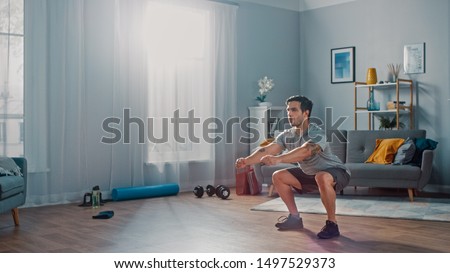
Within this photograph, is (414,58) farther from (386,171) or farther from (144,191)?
(144,191)

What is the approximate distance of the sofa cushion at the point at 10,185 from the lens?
4.32 metres

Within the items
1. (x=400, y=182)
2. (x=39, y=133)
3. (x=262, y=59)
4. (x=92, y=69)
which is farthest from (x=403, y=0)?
(x=39, y=133)

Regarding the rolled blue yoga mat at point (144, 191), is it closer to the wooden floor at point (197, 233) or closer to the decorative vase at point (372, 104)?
the wooden floor at point (197, 233)

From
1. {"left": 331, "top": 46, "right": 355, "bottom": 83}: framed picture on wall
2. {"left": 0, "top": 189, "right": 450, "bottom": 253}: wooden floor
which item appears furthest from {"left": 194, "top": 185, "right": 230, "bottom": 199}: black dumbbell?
{"left": 331, "top": 46, "right": 355, "bottom": 83}: framed picture on wall

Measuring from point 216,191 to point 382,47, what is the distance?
9.83 feet

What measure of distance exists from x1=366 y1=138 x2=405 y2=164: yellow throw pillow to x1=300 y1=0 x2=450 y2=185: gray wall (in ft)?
2.75

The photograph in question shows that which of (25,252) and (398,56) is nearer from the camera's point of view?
(25,252)

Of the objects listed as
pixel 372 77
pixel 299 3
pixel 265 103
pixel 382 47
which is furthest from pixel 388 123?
pixel 299 3

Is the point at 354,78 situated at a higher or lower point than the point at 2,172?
higher

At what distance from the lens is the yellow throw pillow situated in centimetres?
639

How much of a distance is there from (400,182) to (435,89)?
159 centimetres

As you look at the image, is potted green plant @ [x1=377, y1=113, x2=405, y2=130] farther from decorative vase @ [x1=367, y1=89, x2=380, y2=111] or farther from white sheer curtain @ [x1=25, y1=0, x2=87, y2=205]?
white sheer curtain @ [x1=25, y1=0, x2=87, y2=205]

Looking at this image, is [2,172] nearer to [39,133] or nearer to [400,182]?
[39,133]

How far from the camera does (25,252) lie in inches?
147
